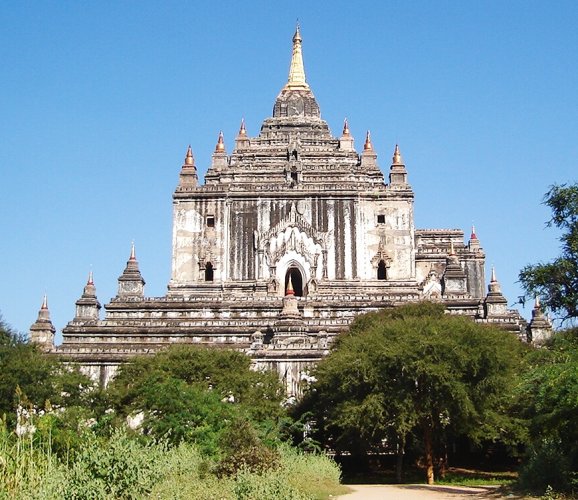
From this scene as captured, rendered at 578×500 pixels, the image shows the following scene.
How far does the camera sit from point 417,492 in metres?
32.2

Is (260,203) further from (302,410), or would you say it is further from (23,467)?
(23,467)

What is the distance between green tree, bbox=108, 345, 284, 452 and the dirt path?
14.1ft

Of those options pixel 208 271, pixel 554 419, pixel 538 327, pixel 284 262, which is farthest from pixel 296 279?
pixel 554 419

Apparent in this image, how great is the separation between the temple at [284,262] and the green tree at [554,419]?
22417 mm

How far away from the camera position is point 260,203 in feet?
210

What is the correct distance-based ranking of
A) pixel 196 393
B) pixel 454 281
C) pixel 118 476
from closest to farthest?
1. pixel 118 476
2. pixel 196 393
3. pixel 454 281

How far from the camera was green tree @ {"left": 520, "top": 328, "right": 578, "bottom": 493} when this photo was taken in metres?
26.6

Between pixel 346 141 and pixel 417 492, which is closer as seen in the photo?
pixel 417 492

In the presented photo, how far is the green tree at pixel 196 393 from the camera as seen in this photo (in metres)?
34.6

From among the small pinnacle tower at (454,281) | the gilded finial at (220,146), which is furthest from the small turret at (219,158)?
the small pinnacle tower at (454,281)

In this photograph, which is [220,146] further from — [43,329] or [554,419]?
[554,419]

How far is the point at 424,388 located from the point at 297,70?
45.6 metres

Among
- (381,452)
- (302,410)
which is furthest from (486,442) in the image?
(302,410)

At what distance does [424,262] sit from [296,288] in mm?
8731
